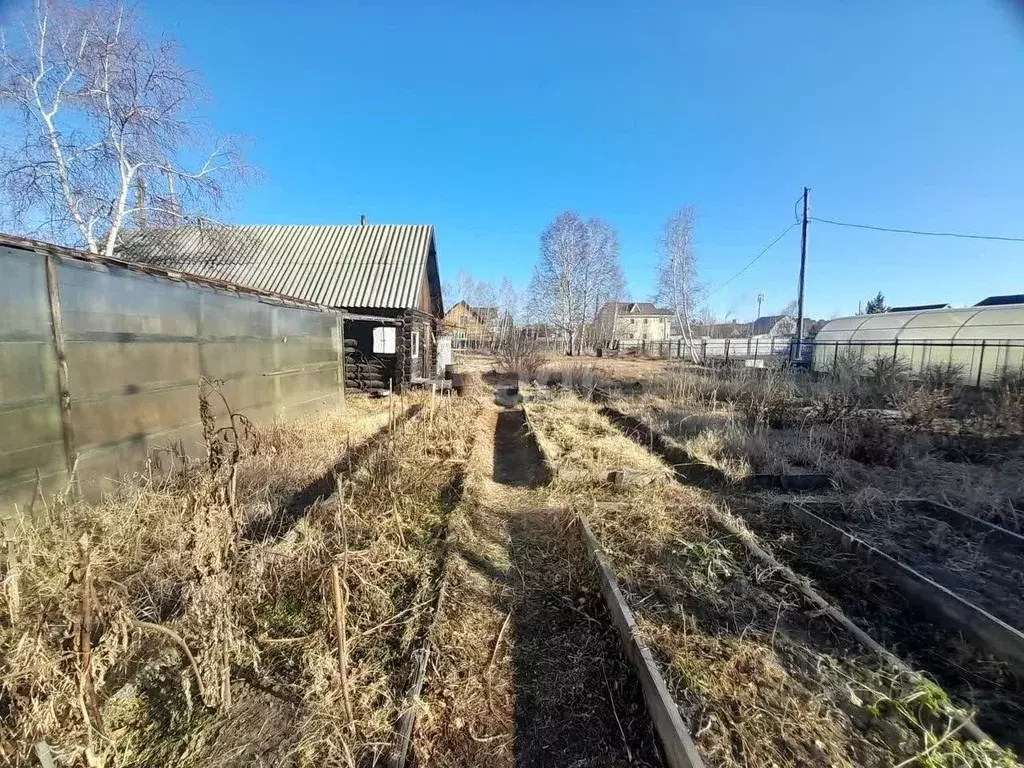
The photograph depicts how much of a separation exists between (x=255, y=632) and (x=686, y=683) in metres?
2.56

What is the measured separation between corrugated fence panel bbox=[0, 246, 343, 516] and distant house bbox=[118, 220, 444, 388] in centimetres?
595

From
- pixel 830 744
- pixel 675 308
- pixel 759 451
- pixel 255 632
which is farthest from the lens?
pixel 675 308

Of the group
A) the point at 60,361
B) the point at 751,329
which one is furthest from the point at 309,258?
the point at 751,329

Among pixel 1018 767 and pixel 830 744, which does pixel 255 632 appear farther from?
pixel 1018 767

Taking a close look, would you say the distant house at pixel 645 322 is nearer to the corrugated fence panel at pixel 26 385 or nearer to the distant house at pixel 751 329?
the distant house at pixel 751 329

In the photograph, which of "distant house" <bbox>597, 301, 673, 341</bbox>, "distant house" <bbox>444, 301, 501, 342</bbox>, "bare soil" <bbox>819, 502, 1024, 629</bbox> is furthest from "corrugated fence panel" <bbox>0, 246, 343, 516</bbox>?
"distant house" <bbox>597, 301, 673, 341</bbox>

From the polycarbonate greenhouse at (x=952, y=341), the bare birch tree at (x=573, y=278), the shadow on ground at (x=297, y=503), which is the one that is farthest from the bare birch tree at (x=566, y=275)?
the shadow on ground at (x=297, y=503)

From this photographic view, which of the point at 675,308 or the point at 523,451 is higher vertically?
the point at 675,308

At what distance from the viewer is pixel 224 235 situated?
49.9ft

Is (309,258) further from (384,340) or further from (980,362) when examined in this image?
(980,362)

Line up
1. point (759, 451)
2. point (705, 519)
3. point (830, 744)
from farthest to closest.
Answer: point (759, 451)
point (705, 519)
point (830, 744)

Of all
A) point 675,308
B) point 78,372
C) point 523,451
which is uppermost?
point 675,308

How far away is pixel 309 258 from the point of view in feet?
50.5

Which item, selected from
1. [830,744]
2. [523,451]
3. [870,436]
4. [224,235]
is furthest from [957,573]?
[224,235]
